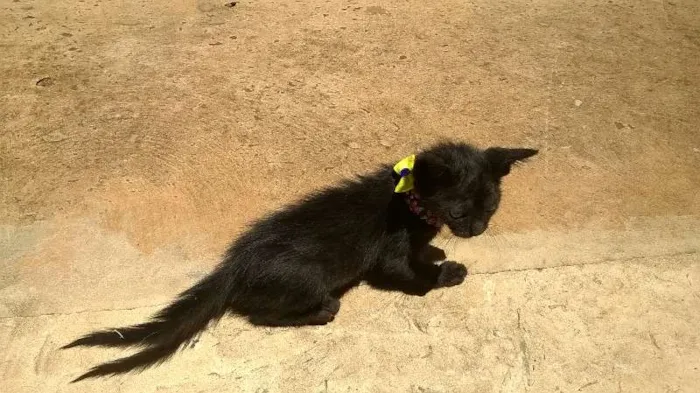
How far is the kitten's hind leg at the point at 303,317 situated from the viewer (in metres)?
3.76

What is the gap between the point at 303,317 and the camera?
12.4 feet

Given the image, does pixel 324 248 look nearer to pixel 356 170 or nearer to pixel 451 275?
pixel 451 275

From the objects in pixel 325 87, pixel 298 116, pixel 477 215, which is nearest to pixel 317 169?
pixel 298 116

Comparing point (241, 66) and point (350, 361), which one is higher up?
point (241, 66)

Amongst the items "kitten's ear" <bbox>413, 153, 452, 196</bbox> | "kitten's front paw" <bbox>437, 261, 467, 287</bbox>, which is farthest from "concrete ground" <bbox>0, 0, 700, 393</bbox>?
"kitten's ear" <bbox>413, 153, 452, 196</bbox>

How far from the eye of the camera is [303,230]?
3.69 m

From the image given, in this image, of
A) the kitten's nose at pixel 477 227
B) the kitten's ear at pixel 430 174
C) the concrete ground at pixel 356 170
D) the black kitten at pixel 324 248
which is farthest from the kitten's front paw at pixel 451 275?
the kitten's ear at pixel 430 174

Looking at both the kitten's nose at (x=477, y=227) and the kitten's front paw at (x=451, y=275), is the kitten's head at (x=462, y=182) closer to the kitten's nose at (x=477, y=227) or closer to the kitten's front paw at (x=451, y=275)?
the kitten's nose at (x=477, y=227)

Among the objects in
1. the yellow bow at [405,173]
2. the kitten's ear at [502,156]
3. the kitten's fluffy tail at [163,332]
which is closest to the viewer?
the yellow bow at [405,173]

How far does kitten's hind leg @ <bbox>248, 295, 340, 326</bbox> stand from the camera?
12.3 ft

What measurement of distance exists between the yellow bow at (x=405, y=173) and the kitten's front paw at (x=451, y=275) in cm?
70

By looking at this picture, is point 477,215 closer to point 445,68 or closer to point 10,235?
point 445,68

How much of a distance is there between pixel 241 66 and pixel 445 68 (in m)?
1.84

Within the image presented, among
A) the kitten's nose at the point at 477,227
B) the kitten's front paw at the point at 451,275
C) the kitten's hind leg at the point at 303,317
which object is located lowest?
the kitten's hind leg at the point at 303,317
